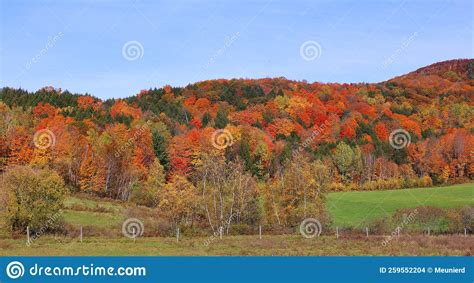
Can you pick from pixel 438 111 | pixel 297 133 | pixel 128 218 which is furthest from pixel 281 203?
pixel 438 111

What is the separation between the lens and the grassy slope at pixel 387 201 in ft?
199

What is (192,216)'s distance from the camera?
41.7 m

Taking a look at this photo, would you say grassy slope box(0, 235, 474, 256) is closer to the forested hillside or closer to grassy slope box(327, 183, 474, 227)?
the forested hillside

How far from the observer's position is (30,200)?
123 feet

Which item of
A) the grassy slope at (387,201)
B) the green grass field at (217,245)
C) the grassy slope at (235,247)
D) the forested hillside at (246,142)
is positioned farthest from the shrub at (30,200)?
the grassy slope at (387,201)

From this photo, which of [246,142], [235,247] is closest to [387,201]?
[246,142]

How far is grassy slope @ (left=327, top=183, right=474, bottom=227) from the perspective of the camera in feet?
199

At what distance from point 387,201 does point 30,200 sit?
161ft

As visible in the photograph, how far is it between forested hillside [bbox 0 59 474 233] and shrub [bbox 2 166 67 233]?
170 centimetres

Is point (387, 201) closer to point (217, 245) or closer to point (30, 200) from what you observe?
point (217, 245)

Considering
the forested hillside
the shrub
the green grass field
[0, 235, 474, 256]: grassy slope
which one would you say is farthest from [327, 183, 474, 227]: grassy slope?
the shrub

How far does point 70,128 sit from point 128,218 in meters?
53.1

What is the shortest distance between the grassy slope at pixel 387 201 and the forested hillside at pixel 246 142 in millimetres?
→ 6829

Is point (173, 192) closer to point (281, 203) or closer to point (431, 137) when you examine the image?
point (281, 203)
